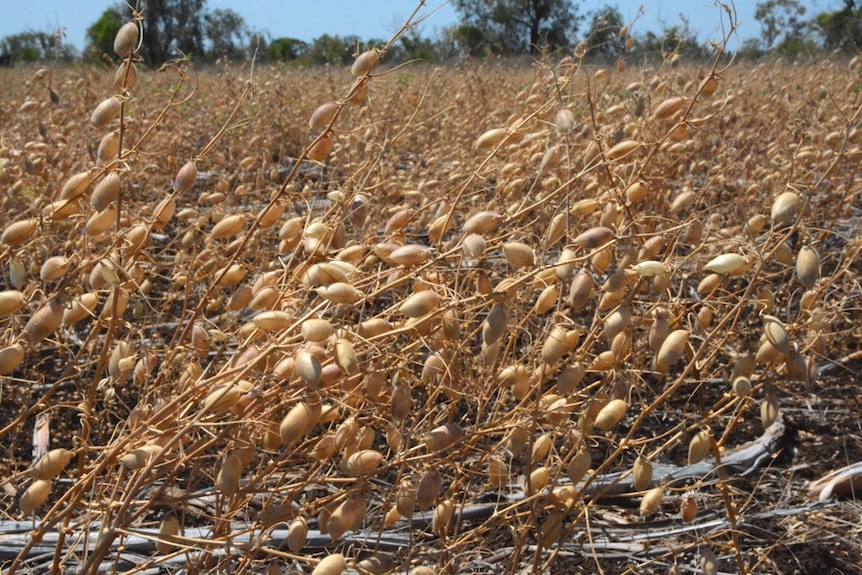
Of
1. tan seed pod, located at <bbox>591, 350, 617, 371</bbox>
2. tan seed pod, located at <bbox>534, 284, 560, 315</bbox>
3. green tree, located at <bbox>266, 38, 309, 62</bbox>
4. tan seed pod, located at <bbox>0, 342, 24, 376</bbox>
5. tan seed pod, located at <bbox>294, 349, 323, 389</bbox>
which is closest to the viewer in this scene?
tan seed pod, located at <bbox>294, 349, 323, 389</bbox>

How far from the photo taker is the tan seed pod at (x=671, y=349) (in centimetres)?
105

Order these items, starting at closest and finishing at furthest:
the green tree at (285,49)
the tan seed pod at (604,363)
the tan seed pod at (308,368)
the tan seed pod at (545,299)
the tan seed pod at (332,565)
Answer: the tan seed pod at (308,368) < the tan seed pod at (332,565) < the tan seed pod at (545,299) < the tan seed pod at (604,363) < the green tree at (285,49)

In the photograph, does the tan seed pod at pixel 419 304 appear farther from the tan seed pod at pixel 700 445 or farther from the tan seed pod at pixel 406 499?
the tan seed pod at pixel 700 445

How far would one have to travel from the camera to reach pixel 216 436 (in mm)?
868

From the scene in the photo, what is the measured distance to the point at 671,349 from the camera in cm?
105

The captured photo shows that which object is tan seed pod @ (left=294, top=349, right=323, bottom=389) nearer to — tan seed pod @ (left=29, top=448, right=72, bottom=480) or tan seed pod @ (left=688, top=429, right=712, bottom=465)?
tan seed pod @ (left=29, top=448, right=72, bottom=480)

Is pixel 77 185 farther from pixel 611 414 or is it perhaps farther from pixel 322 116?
Result: pixel 611 414

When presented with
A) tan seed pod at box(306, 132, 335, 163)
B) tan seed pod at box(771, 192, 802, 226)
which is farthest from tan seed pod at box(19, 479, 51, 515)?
tan seed pod at box(771, 192, 802, 226)

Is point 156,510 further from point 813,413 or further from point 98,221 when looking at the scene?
point 813,413

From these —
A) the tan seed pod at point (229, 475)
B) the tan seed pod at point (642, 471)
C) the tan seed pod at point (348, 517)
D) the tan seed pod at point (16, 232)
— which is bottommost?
the tan seed pod at point (642, 471)

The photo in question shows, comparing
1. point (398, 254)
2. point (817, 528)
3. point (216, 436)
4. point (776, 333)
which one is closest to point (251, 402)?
point (216, 436)

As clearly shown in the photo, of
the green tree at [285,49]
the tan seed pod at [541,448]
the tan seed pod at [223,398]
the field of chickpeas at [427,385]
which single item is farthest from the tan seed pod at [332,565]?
the green tree at [285,49]

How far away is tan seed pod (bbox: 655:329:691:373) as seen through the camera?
3.44 feet

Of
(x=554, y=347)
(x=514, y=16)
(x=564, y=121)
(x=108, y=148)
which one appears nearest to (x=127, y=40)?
(x=108, y=148)
